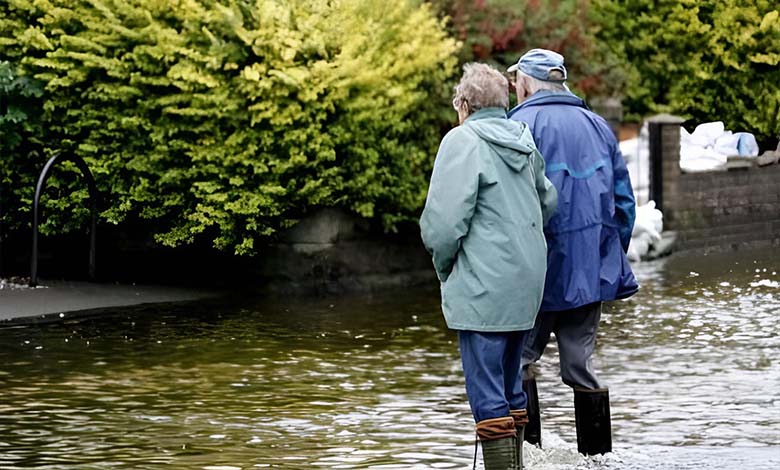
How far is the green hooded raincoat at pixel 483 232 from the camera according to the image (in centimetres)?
730

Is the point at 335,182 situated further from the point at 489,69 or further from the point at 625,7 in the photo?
the point at 625,7

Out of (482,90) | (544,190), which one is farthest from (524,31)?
(482,90)

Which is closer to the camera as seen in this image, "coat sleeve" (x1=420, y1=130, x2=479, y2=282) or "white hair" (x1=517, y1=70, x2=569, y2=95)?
"coat sleeve" (x1=420, y1=130, x2=479, y2=282)

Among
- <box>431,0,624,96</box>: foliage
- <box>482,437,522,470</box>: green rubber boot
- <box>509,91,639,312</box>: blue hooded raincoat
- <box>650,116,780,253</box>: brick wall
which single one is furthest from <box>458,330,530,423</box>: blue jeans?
<box>650,116,780,253</box>: brick wall

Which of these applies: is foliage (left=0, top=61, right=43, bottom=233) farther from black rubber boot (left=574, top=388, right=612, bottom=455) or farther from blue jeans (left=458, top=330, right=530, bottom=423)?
blue jeans (left=458, top=330, right=530, bottom=423)

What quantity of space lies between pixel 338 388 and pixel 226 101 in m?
5.22

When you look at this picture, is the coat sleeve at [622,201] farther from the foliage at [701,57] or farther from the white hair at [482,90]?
the foliage at [701,57]

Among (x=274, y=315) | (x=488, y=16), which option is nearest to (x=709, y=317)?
(x=274, y=315)

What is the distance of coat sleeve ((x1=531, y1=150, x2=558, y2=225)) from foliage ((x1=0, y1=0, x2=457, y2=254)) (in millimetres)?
7572

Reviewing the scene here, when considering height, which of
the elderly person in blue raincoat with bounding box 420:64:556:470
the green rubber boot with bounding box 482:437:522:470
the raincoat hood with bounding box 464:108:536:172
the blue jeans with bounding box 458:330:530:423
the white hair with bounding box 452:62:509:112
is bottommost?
the green rubber boot with bounding box 482:437:522:470

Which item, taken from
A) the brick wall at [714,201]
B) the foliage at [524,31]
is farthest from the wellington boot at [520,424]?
the brick wall at [714,201]

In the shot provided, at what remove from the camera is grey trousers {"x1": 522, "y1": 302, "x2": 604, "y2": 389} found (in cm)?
803

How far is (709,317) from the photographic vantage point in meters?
14.2

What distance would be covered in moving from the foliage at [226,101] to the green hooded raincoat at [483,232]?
7862mm
